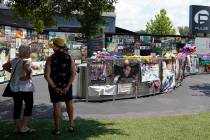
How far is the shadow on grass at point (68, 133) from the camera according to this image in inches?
297

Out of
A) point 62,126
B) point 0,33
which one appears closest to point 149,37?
point 0,33

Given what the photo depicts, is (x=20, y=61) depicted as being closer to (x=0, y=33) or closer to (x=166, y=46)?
(x=0, y=33)

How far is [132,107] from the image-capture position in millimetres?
11812

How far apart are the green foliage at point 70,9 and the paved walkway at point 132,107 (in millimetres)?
2108

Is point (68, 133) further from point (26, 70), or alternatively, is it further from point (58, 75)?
point (26, 70)

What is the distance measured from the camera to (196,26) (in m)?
31.9

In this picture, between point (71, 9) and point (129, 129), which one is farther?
point (71, 9)

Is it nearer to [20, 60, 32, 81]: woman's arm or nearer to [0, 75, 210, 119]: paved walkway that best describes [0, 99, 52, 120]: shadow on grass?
[0, 75, 210, 119]: paved walkway

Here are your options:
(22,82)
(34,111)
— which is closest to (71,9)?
(22,82)

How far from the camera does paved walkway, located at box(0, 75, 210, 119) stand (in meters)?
10.5

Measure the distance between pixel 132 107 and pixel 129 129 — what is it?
3411 millimetres

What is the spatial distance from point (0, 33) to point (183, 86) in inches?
291

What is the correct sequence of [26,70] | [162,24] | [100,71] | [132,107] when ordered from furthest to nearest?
[162,24] < [100,71] < [132,107] < [26,70]

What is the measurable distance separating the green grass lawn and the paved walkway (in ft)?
3.17
